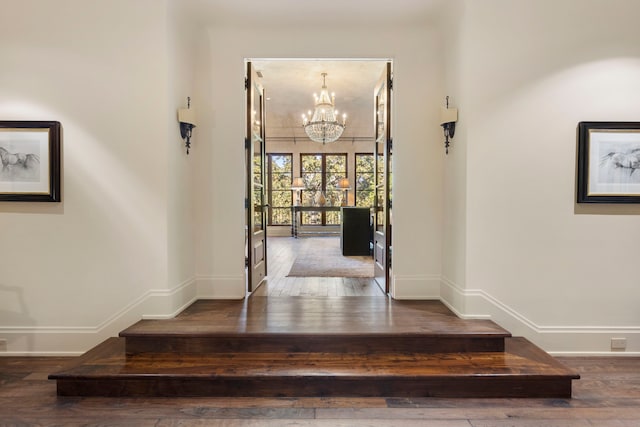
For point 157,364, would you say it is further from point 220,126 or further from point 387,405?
point 220,126

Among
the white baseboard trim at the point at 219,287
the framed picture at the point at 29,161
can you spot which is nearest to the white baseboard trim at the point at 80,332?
the white baseboard trim at the point at 219,287

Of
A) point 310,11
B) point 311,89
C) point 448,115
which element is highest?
point 311,89

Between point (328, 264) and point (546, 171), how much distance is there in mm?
3612

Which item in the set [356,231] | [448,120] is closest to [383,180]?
[448,120]

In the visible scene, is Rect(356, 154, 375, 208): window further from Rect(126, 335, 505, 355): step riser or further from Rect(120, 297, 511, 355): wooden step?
Rect(126, 335, 505, 355): step riser

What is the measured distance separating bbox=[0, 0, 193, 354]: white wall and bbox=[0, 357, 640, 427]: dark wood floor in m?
0.76

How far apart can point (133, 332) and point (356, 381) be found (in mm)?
1713

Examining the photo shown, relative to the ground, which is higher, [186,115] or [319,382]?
[186,115]

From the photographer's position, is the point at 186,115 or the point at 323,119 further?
the point at 323,119

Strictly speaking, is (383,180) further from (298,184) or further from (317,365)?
(298,184)

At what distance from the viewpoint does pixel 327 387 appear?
2240 mm

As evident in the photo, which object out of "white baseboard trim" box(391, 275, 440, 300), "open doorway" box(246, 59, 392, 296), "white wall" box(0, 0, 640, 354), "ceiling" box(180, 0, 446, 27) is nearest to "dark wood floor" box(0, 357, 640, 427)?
"white wall" box(0, 0, 640, 354)

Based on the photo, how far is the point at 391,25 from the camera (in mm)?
3416

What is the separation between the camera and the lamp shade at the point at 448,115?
9.96 ft
